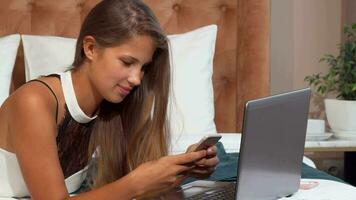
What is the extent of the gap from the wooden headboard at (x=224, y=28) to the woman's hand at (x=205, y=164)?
1.22 metres

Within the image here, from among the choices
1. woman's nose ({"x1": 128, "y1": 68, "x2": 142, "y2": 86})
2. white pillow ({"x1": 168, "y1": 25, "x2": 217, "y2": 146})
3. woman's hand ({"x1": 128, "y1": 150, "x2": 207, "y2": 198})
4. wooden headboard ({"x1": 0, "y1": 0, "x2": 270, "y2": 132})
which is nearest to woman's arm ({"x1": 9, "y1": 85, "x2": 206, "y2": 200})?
woman's hand ({"x1": 128, "y1": 150, "x2": 207, "y2": 198})

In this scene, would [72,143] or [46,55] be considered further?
[46,55]

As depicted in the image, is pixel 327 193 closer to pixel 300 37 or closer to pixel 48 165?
pixel 48 165

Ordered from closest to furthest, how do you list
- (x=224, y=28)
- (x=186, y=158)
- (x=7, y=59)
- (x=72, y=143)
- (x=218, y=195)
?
(x=186, y=158) → (x=218, y=195) → (x=72, y=143) → (x=7, y=59) → (x=224, y=28)

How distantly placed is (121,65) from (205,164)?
32 centimetres

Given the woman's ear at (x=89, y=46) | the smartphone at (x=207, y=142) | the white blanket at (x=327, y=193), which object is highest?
the woman's ear at (x=89, y=46)

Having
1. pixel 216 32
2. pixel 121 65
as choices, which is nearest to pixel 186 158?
pixel 121 65

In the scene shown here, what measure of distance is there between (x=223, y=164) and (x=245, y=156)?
686mm

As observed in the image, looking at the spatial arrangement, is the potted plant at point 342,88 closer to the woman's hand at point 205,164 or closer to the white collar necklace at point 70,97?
the woman's hand at point 205,164

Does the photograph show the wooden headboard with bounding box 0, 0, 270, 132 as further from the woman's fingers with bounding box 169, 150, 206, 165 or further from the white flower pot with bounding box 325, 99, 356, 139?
the woman's fingers with bounding box 169, 150, 206, 165

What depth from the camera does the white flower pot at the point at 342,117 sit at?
8.41 feet

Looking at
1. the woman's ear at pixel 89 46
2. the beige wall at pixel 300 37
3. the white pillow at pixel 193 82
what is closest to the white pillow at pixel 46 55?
the white pillow at pixel 193 82

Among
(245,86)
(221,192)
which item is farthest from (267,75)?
(221,192)

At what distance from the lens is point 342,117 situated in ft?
8.50
